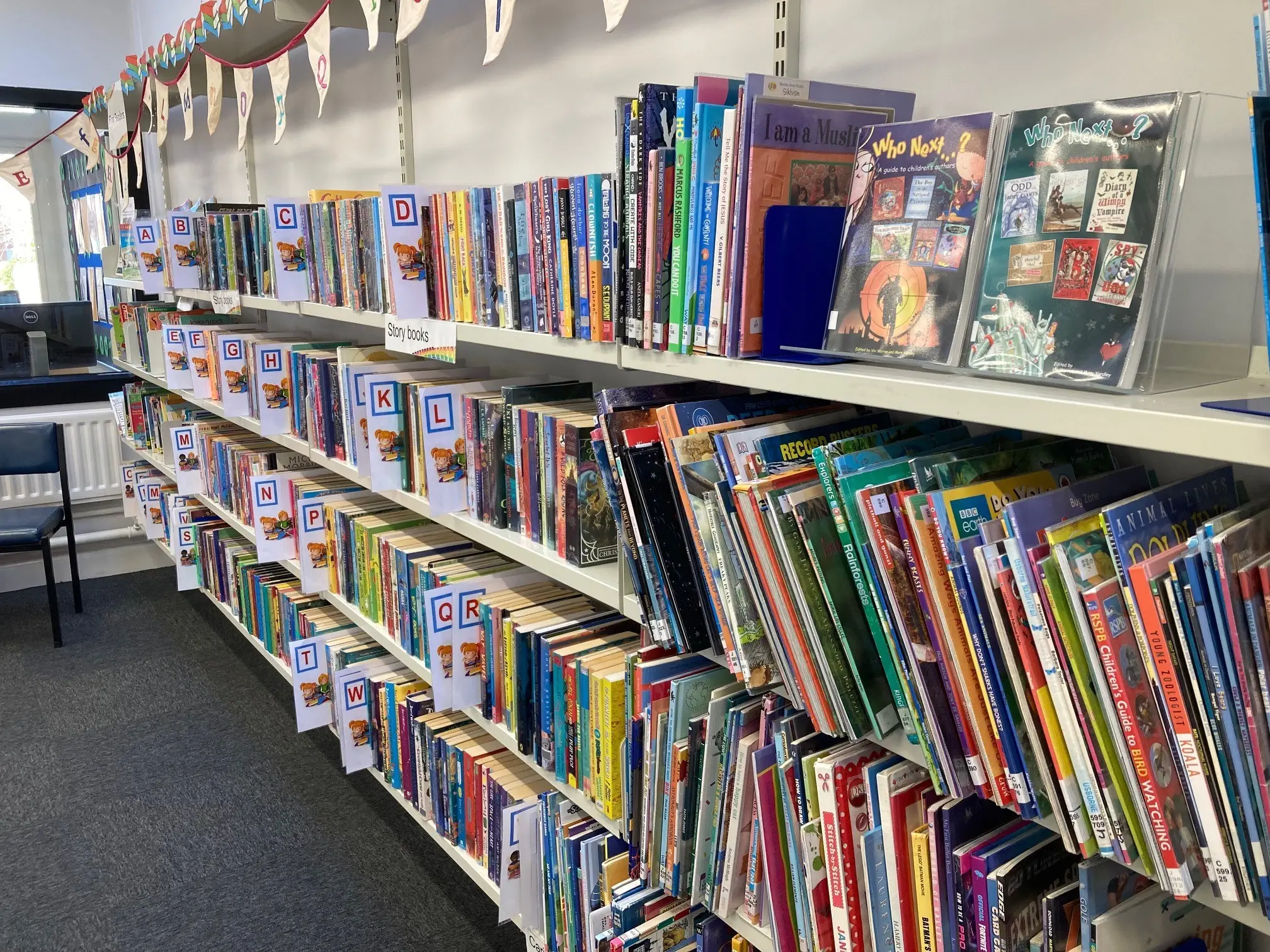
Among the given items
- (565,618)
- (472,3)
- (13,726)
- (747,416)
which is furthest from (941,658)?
(13,726)

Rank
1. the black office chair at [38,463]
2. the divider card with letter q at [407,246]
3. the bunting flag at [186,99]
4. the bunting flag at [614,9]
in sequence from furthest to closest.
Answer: the black office chair at [38,463]
the bunting flag at [186,99]
the divider card with letter q at [407,246]
the bunting flag at [614,9]

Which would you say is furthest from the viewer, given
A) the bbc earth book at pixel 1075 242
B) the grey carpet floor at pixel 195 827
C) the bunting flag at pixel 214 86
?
the bunting flag at pixel 214 86

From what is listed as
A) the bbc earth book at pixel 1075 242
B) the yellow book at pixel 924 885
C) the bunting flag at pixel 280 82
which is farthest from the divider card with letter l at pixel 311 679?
the bbc earth book at pixel 1075 242

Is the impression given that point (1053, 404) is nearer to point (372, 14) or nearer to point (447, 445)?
point (447, 445)

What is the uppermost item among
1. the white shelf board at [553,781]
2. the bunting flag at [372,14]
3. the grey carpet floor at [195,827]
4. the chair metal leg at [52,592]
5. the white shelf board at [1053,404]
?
the bunting flag at [372,14]

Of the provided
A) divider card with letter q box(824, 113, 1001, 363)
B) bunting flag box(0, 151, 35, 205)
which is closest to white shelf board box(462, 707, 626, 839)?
divider card with letter q box(824, 113, 1001, 363)

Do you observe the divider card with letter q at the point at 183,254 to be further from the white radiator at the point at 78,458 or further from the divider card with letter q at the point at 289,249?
the white radiator at the point at 78,458

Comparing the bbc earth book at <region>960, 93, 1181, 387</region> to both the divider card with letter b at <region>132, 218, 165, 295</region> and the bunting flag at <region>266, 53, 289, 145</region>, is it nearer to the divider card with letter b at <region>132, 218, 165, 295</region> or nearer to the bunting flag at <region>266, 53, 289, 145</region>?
the bunting flag at <region>266, 53, 289, 145</region>

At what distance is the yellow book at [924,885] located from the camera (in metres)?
0.99

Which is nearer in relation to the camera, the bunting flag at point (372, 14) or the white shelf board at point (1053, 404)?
the white shelf board at point (1053, 404)

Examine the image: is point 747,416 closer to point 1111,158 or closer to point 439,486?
point 1111,158

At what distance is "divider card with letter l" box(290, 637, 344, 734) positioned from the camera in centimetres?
244

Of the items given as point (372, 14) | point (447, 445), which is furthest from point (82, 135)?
point (447, 445)

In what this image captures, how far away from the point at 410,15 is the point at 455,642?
1.11 meters
